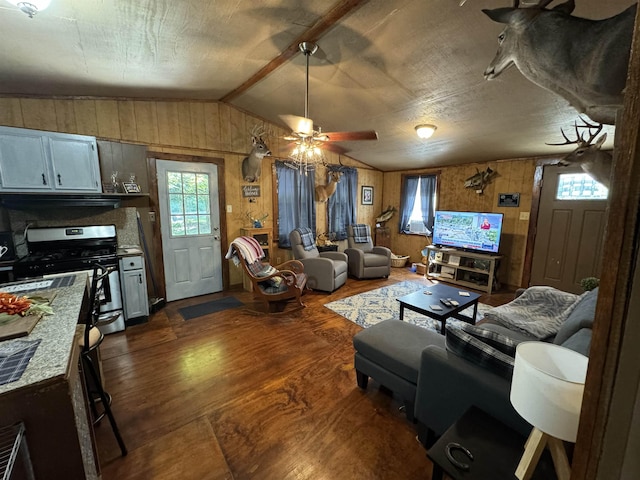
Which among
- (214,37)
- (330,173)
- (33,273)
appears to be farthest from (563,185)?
(33,273)

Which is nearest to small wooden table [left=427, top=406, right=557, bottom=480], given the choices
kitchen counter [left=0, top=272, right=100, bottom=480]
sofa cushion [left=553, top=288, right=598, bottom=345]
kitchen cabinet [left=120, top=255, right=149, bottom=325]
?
sofa cushion [left=553, top=288, right=598, bottom=345]

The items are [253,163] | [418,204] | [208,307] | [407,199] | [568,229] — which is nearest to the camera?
[208,307]

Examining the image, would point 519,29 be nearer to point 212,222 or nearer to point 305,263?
point 305,263

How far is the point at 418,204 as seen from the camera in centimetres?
584

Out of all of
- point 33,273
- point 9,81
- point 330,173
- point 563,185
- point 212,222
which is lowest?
point 33,273

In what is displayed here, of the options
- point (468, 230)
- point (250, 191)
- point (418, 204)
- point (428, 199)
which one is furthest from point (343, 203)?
point (468, 230)

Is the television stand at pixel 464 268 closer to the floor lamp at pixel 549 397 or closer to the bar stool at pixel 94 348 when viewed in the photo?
the floor lamp at pixel 549 397

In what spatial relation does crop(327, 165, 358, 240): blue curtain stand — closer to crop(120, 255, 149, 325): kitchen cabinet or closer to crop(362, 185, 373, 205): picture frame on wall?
crop(362, 185, 373, 205): picture frame on wall

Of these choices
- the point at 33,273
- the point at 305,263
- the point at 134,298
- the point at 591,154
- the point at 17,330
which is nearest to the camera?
the point at 17,330

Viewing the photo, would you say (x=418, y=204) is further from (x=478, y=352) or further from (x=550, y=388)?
(x=550, y=388)

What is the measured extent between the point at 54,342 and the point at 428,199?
5724mm

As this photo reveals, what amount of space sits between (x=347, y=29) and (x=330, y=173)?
125 inches

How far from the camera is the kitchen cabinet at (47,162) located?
2549 millimetres

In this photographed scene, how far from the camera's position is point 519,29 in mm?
1319
